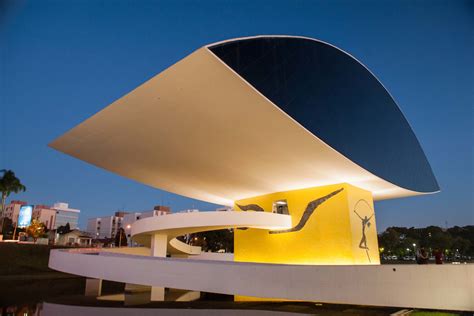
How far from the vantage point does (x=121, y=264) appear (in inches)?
516

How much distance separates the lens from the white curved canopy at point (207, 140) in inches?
418

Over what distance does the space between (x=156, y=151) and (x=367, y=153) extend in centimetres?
990

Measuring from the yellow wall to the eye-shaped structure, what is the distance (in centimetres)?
73

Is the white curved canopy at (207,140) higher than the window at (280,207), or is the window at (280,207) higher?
the white curved canopy at (207,140)

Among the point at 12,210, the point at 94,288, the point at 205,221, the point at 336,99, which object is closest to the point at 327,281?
the point at 205,221

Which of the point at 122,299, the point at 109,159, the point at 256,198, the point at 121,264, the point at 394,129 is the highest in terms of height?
the point at 394,129

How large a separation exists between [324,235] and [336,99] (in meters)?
7.09

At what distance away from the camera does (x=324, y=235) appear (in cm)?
1812

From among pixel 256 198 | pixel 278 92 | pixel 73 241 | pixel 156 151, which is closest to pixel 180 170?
pixel 156 151

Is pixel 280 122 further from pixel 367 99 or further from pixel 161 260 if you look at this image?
pixel 367 99

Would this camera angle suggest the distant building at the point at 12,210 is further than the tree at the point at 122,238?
Yes

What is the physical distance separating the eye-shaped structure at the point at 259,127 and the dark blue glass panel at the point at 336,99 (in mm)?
51

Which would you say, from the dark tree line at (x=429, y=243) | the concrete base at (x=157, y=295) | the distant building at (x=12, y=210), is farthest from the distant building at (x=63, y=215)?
the concrete base at (x=157, y=295)

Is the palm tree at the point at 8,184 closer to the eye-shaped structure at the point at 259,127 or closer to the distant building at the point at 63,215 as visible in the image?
the eye-shaped structure at the point at 259,127
